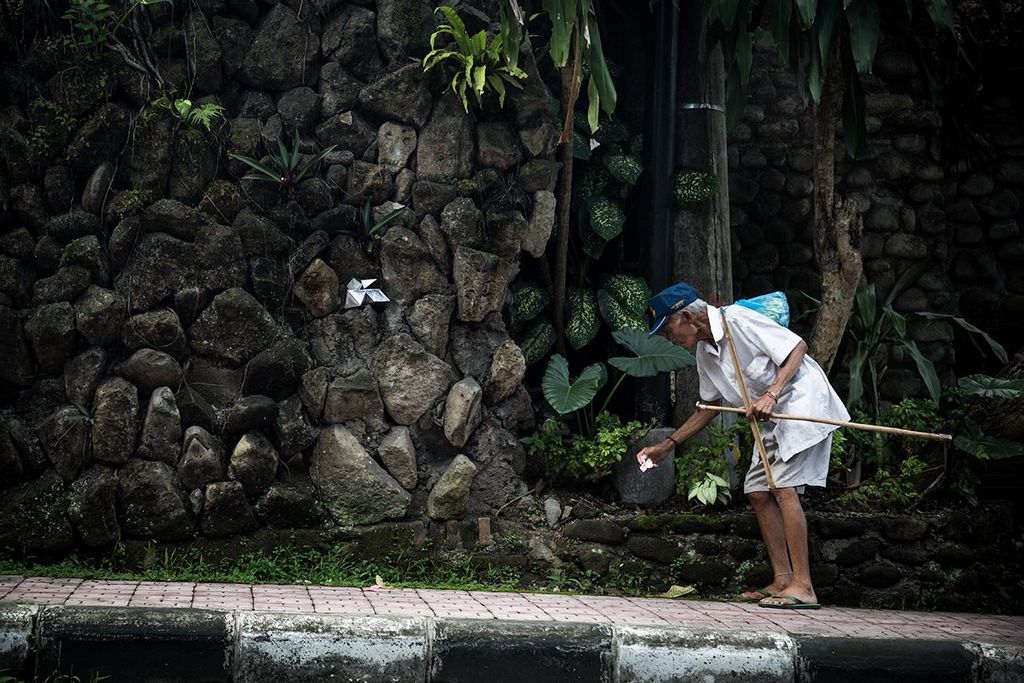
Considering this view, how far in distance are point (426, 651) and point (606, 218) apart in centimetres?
330

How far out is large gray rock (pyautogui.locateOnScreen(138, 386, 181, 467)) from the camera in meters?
5.59

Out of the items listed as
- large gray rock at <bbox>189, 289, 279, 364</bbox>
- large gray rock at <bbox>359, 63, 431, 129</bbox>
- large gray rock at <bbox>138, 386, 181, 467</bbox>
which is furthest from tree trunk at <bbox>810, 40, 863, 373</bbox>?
large gray rock at <bbox>138, 386, 181, 467</bbox>

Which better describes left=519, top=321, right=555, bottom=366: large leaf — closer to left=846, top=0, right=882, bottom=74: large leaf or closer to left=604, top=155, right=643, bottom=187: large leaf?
left=604, top=155, right=643, bottom=187: large leaf

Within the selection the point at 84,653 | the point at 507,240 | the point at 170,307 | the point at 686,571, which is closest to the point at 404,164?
the point at 507,240

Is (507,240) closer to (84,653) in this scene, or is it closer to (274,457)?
(274,457)

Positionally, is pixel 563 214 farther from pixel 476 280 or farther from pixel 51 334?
pixel 51 334

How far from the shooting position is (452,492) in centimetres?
602

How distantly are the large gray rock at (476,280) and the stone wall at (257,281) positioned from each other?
1cm

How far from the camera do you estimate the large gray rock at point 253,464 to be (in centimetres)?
570

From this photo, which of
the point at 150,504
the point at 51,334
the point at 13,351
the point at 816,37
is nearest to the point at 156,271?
the point at 51,334

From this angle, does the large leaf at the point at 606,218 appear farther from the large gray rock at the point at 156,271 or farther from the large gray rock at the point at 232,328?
the large gray rock at the point at 156,271

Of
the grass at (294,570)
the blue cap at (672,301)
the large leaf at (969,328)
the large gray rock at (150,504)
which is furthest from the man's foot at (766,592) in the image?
the large gray rock at (150,504)

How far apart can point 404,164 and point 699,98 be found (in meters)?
→ 2.03

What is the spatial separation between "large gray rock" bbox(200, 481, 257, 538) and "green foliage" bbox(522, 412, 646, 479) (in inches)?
63.6
